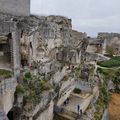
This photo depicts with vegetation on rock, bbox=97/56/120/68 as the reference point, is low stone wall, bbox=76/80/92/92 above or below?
below

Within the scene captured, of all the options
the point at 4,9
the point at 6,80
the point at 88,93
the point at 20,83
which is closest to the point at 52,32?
the point at 4,9

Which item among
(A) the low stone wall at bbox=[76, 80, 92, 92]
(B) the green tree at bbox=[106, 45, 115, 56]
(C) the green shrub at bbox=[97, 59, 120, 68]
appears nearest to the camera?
(A) the low stone wall at bbox=[76, 80, 92, 92]

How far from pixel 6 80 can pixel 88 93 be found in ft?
31.2

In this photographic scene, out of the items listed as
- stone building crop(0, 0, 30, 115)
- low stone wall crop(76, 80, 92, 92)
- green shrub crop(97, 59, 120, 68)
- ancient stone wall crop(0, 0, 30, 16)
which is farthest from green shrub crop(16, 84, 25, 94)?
green shrub crop(97, 59, 120, 68)

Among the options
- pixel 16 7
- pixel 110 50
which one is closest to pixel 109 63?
pixel 110 50

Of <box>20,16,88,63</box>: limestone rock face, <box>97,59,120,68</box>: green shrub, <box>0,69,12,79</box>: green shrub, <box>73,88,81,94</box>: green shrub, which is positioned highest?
<box>20,16,88,63</box>: limestone rock face

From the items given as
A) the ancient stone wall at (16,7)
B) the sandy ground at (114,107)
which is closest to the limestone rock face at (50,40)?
the ancient stone wall at (16,7)

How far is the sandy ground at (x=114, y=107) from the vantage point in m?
19.0

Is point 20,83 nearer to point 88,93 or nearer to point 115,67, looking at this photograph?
point 88,93

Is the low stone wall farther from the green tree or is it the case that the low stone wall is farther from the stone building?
the green tree

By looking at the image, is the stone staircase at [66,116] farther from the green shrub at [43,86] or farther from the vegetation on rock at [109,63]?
the vegetation on rock at [109,63]

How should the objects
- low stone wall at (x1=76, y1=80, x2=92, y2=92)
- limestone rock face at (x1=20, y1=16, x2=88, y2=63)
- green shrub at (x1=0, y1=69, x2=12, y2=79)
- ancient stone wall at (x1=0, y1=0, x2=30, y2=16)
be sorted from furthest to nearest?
low stone wall at (x1=76, y1=80, x2=92, y2=92) → ancient stone wall at (x1=0, y1=0, x2=30, y2=16) → limestone rock face at (x1=20, y1=16, x2=88, y2=63) → green shrub at (x1=0, y1=69, x2=12, y2=79)

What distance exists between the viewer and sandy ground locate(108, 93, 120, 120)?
19.0 meters

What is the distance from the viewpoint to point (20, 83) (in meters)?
11.4
